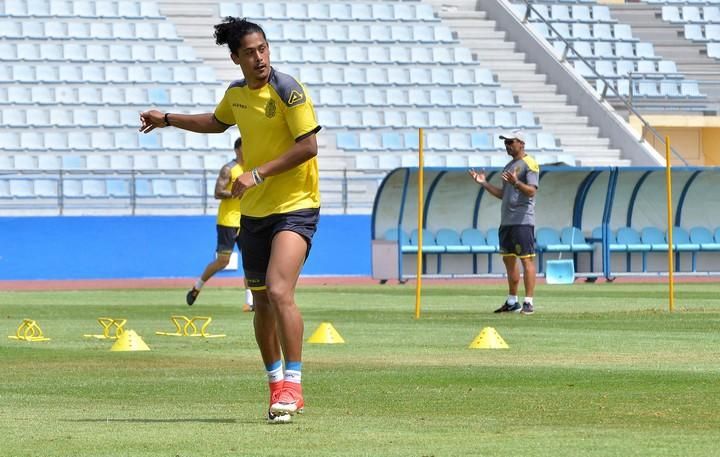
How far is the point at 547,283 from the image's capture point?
30.7 meters

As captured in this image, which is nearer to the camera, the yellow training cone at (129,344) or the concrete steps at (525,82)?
the yellow training cone at (129,344)

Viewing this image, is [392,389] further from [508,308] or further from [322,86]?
[322,86]

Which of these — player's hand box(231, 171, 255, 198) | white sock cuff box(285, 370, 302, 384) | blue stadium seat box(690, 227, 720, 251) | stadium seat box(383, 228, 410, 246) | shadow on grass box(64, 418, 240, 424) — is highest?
player's hand box(231, 171, 255, 198)

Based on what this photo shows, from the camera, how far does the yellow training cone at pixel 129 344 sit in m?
14.3

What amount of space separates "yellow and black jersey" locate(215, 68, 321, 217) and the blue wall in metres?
22.5

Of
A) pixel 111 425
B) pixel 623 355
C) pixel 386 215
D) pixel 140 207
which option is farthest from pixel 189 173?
pixel 111 425

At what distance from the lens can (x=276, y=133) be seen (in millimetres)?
9188

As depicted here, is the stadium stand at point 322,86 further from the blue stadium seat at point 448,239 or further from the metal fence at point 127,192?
the blue stadium seat at point 448,239

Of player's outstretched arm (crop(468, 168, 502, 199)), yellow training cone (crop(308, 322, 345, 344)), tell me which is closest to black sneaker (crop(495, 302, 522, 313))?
player's outstretched arm (crop(468, 168, 502, 199))

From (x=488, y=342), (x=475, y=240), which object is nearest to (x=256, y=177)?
(x=488, y=342)

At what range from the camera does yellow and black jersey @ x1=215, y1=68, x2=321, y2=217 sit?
904 cm

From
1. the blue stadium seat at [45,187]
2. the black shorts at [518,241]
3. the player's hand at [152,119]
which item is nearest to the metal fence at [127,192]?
the blue stadium seat at [45,187]

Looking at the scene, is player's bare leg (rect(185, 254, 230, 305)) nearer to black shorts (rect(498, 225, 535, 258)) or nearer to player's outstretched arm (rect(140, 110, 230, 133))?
black shorts (rect(498, 225, 535, 258))

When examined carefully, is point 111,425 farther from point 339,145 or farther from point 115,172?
point 339,145
